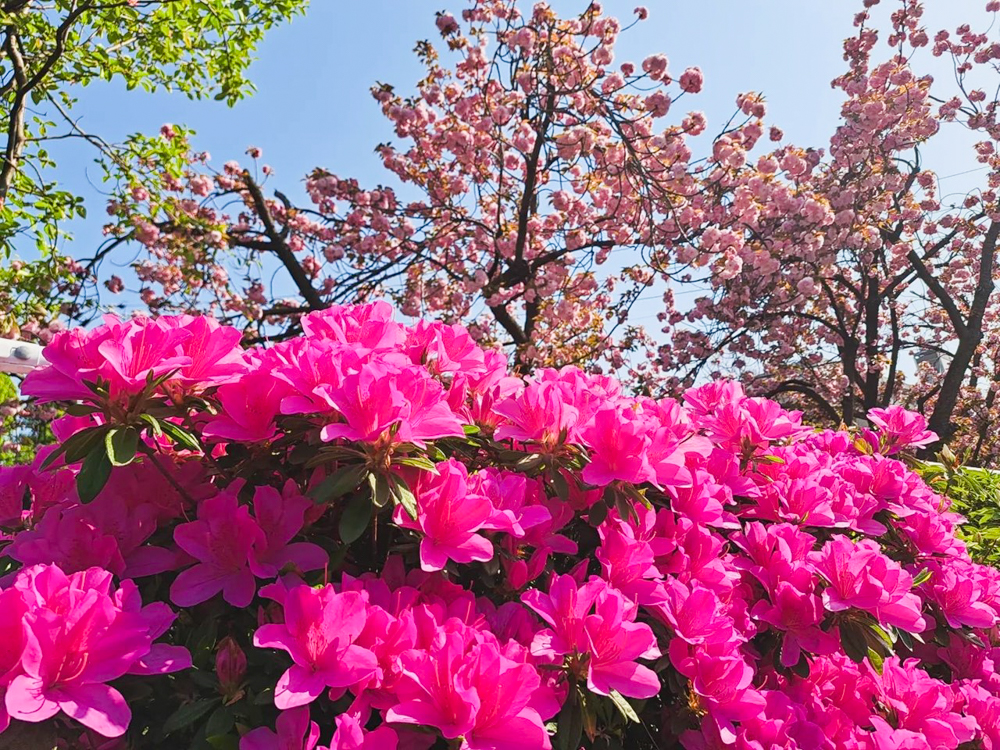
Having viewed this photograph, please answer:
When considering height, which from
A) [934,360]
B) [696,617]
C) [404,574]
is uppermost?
[934,360]

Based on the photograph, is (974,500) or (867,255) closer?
(974,500)

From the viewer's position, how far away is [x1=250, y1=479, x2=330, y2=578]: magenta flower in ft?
2.56

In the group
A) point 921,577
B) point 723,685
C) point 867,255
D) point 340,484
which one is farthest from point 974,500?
point 867,255

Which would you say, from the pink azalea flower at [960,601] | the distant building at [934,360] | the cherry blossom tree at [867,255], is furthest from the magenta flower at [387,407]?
the distant building at [934,360]

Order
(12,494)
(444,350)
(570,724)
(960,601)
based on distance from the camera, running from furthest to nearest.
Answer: (960,601)
(444,350)
(12,494)
(570,724)

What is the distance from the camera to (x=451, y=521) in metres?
0.79

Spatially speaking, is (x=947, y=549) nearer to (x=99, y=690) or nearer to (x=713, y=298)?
(x=99, y=690)

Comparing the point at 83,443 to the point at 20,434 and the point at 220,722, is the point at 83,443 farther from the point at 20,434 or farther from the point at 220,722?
the point at 20,434

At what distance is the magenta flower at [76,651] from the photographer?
59cm

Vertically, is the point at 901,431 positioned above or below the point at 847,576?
above

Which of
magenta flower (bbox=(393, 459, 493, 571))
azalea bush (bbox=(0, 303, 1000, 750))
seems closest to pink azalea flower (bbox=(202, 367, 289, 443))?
azalea bush (bbox=(0, 303, 1000, 750))

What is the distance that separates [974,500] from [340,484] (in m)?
2.21

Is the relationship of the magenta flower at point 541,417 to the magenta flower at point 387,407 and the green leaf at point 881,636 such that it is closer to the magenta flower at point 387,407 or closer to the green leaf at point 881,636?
the magenta flower at point 387,407

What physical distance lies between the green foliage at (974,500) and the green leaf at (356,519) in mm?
1757
